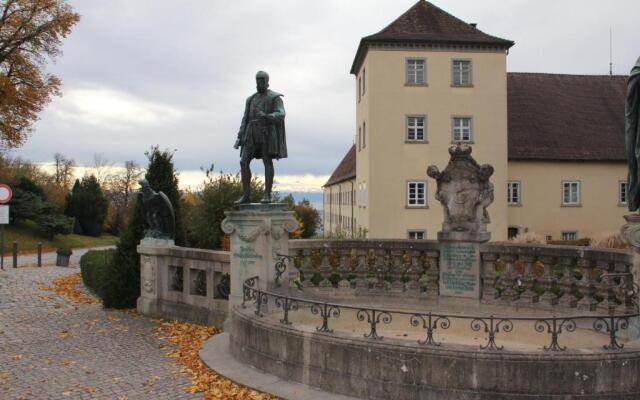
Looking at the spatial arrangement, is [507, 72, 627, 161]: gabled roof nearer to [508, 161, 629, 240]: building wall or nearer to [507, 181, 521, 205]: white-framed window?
[508, 161, 629, 240]: building wall

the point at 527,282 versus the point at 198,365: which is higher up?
the point at 527,282

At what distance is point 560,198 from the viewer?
→ 34375 mm

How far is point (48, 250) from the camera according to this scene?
33.5m

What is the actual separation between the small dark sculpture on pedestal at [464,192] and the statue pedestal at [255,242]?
2.59 metres

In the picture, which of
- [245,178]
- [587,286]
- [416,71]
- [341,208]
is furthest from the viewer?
[341,208]

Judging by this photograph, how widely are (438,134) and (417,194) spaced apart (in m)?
3.62

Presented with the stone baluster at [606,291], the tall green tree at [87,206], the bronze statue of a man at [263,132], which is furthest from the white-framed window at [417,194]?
the tall green tree at [87,206]

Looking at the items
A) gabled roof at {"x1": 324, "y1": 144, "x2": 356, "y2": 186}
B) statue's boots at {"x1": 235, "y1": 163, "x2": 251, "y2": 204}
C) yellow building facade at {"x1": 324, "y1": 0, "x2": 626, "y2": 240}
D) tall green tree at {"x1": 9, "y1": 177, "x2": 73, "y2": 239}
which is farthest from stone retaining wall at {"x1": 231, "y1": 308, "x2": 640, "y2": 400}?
gabled roof at {"x1": 324, "y1": 144, "x2": 356, "y2": 186}

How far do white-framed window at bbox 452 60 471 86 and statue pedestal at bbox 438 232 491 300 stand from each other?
24.5m

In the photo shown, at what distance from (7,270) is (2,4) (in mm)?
14952

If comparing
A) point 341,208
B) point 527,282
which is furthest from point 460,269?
point 341,208

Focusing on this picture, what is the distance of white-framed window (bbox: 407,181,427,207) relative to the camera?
31781 millimetres

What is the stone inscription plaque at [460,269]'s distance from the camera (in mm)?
9023

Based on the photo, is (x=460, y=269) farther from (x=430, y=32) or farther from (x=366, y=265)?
(x=430, y=32)
